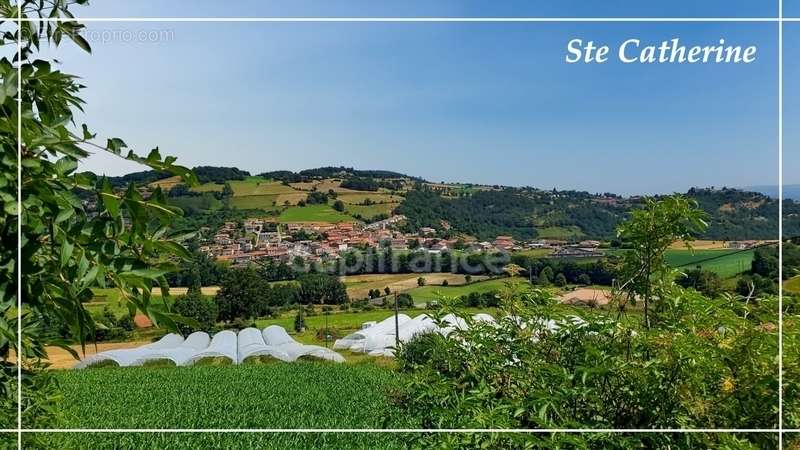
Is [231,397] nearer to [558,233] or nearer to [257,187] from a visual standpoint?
[257,187]

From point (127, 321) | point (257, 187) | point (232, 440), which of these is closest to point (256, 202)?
point (257, 187)

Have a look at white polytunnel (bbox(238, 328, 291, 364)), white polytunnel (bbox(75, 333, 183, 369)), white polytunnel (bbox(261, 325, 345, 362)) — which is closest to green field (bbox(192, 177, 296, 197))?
white polytunnel (bbox(75, 333, 183, 369))

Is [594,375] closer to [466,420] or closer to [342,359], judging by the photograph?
[466,420]

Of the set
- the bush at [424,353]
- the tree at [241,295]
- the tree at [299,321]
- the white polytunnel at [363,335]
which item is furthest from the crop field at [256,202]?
the bush at [424,353]

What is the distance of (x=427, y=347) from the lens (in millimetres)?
1970

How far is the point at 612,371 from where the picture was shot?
1577 mm

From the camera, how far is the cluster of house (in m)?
10.3

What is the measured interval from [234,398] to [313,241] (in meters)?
5.66

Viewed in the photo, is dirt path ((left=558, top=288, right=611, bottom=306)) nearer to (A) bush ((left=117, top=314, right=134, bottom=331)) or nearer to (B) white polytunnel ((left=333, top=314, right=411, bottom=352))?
(A) bush ((left=117, top=314, right=134, bottom=331))

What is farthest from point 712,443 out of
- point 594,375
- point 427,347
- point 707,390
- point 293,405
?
point 293,405

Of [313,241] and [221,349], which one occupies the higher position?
[313,241]

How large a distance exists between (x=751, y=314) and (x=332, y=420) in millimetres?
4996

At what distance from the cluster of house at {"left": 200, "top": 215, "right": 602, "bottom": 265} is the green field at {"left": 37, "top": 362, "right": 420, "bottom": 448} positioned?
2014 mm

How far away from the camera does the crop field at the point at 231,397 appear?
19.9ft
